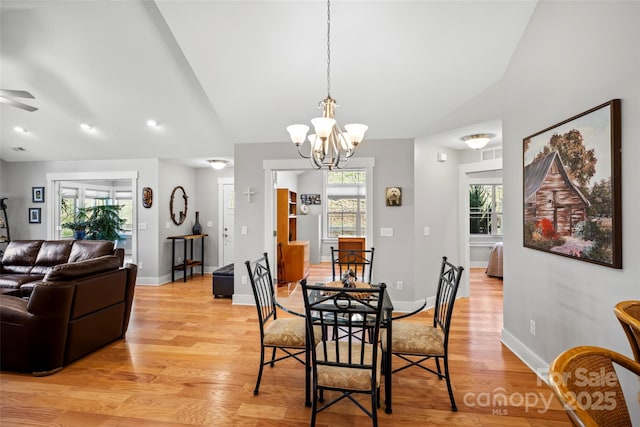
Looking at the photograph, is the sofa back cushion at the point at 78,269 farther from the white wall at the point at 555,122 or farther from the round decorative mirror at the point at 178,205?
the white wall at the point at 555,122

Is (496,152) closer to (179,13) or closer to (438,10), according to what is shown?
(438,10)

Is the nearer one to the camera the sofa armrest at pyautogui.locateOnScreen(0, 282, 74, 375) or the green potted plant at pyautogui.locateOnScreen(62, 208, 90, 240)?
the sofa armrest at pyautogui.locateOnScreen(0, 282, 74, 375)

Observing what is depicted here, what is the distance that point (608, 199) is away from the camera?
191cm

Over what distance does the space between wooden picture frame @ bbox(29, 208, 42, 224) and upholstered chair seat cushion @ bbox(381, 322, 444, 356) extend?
24.3 ft

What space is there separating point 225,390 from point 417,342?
4.90 ft

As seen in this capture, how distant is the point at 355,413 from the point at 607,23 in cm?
296

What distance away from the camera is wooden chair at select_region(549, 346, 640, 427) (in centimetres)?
85

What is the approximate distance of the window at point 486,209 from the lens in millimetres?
7281

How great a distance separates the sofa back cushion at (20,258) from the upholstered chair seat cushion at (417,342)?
207 inches

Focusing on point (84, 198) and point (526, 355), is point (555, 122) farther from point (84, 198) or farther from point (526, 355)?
point (84, 198)

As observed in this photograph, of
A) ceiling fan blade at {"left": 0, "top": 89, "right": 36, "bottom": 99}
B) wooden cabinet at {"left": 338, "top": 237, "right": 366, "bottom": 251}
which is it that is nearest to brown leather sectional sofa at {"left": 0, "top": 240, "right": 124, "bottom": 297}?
ceiling fan blade at {"left": 0, "top": 89, "right": 36, "bottom": 99}

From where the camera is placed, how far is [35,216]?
6.43 meters

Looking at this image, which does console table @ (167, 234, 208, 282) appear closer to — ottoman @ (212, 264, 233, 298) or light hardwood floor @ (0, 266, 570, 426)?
ottoman @ (212, 264, 233, 298)

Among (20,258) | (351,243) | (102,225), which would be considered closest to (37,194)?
(102,225)
